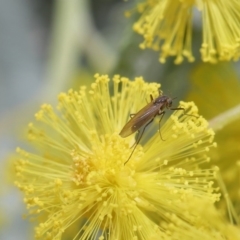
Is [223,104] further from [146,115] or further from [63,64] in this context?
[63,64]

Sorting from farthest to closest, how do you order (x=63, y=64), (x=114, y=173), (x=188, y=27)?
(x=63, y=64) < (x=188, y=27) < (x=114, y=173)

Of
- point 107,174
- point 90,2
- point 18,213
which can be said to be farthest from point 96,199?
point 90,2

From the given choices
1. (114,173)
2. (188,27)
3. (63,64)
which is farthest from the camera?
(63,64)

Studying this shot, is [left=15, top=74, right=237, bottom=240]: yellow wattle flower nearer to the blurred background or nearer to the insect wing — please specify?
the insect wing

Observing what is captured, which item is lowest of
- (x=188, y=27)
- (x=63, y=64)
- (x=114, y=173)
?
(x=114, y=173)

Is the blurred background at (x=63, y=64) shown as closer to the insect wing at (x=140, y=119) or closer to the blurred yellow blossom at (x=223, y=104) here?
the blurred yellow blossom at (x=223, y=104)

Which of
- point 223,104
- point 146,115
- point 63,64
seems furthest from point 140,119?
point 63,64
